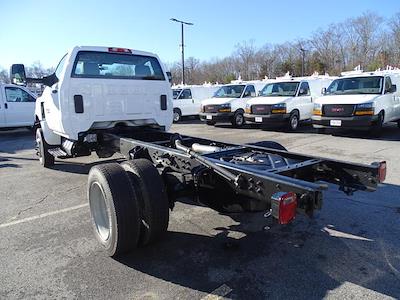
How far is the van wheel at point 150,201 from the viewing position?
3.39 meters

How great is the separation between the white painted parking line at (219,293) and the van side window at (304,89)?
477 inches

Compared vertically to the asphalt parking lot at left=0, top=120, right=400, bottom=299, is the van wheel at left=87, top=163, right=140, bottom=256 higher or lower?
higher

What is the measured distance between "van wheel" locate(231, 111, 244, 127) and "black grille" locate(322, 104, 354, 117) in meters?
4.73

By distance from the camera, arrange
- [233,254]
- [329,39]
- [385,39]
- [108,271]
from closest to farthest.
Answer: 1. [108,271]
2. [233,254]
3. [385,39]
4. [329,39]

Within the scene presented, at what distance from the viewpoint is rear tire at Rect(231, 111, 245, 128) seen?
1543 cm

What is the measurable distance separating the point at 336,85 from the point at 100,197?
34.3 ft

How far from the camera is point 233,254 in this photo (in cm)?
357

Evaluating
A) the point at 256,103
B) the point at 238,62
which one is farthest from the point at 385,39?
the point at 256,103

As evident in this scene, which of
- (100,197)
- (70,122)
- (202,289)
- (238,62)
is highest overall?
(238,62)

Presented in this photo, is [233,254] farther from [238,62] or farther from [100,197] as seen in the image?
[238,62]

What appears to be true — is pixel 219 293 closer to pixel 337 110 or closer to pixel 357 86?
pixel 337 110

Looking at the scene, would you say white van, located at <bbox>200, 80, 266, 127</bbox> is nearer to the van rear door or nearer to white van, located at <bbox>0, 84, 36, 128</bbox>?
white van, located at <bbox>0, 84, 36, 128</bbox>

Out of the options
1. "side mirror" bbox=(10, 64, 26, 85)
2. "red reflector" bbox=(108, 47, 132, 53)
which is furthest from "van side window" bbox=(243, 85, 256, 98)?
"side mirror" bbox=(10, 64, 26, 85)

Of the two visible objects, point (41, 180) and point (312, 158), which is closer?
point (312, 158)
